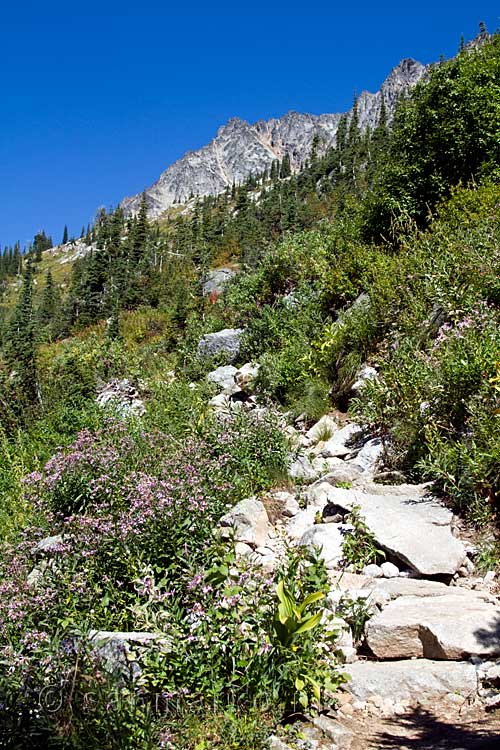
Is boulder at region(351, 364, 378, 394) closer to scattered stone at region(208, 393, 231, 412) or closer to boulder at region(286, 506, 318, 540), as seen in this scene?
scattered stone at region(208, 393, 231, 412)

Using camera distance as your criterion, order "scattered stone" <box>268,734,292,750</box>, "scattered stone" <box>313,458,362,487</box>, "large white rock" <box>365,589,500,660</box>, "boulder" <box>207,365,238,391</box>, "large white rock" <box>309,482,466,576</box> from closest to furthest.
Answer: "scattered stone" <box>268,734,292,750</box>, "large white rock" <box>365,589,500,660</box>, "large white rock" <box>309,482,466,576</box>, "scattered stone" <box>313,458,362,487</box>, "boulder" <box>207,365,238,391</box>

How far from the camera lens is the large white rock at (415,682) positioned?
12.2ft

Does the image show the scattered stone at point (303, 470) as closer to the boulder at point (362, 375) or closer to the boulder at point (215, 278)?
the boulder at point (362, 375)

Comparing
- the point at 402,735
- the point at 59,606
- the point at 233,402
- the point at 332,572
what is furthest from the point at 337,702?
the point at 233,402

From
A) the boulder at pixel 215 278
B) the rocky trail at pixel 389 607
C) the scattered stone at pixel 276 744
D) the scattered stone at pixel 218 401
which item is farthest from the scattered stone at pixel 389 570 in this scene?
the boulder at pixel 215 278

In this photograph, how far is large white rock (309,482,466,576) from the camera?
15.8 ft

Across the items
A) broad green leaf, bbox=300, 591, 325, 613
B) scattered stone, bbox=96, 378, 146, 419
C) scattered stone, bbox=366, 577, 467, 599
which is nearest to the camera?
broad green leaf, bbox=300, 591, 325, 613

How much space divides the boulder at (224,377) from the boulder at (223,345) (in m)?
0.78

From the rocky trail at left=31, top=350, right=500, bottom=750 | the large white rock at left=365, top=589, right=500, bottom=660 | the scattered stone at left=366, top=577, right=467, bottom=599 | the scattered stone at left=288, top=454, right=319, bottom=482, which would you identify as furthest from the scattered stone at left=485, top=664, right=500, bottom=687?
the scattered stone at left=288, top=454, right=319, bottom=482

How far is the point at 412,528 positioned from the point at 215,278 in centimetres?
1954

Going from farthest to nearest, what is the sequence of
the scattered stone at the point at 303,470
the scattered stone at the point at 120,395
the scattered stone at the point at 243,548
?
the scattered stone at the point at 120,395
the scattered stone at the point at 303,470
the scattered stone at the point at 243,548

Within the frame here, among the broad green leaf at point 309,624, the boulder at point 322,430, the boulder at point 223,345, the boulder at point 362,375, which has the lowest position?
the broad green leaf at point 309,624

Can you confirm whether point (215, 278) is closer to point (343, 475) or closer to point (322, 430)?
point (322, 430)

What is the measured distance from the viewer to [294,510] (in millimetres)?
6363
